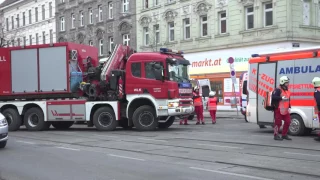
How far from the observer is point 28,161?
945 cm

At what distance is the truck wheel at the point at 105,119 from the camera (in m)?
16.7

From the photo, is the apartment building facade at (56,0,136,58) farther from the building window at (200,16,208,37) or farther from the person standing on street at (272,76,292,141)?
the person standing on street at (272,76,292,141)

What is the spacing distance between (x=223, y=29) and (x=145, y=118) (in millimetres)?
17612

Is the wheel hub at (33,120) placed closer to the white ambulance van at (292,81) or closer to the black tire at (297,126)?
the white ambulance van at (292,81)

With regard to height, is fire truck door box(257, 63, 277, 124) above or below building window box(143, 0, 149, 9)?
below

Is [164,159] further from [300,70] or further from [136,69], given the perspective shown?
[136,69]

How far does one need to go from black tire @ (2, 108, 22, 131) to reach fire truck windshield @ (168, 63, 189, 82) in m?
7.00

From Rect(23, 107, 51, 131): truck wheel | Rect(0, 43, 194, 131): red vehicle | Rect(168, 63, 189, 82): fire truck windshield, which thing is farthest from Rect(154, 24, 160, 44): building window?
Rect(168, 63, 189, 82): fire truck windshield

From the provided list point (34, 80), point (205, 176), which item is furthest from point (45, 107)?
point (205, 176)

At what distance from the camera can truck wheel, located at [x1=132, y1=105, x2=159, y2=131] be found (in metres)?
16.1

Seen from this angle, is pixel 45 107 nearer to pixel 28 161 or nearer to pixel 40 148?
pixel 40 148

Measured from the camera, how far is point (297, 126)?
13469 mm

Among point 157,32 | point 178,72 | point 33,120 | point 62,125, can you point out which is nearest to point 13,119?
point 33,120

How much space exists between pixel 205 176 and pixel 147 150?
360 cm
